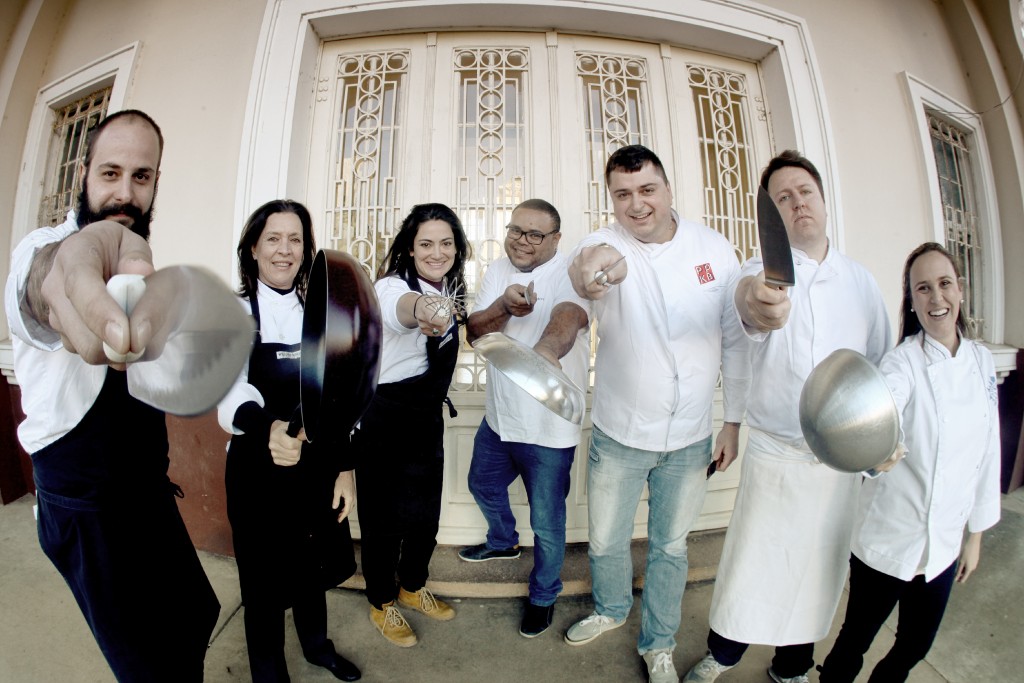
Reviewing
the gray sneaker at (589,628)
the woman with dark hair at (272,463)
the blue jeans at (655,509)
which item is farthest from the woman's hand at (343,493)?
the gray sneaker at (589,628)

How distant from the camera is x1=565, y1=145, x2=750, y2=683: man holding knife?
1.54 m

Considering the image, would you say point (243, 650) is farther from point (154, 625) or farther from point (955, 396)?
point (955, 396)

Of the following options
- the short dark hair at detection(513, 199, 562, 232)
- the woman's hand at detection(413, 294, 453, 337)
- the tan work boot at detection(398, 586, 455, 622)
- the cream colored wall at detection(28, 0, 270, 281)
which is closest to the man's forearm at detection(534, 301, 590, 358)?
the woman's hand at detection(413, 294, 453, 337)

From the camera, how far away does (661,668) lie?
5.55ft

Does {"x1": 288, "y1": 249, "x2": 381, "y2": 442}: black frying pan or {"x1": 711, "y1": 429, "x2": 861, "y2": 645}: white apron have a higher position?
{"x1": 288, "y1": 249, "x2": 381, "y2": 442}: black frying pan

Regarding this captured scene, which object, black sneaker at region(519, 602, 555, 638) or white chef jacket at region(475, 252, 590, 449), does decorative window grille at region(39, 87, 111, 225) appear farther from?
black sneaker at region(519, 602, 555, 638)

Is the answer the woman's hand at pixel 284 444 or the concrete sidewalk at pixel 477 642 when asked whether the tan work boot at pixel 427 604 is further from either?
the woman's hand at pixel 284 444

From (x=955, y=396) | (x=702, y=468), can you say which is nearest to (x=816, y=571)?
(x=702, y=468)

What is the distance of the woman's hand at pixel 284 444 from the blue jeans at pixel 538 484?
0.97m

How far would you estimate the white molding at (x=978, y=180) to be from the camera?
2.17 m

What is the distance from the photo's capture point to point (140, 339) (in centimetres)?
64

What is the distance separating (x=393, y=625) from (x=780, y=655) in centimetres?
163

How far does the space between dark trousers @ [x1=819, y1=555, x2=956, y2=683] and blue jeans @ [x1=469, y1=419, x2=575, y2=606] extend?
105 cm

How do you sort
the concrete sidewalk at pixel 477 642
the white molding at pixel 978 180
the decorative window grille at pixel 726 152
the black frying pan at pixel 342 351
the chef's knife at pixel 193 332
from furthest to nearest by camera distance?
the decorative window grille at pixel 726 152 < the white molding at pixel 978 180 < the concrete sidewalk at pixel 477 642 < the black frying pan at pixel 342 351 < the chef's knife at pixel 193 332
